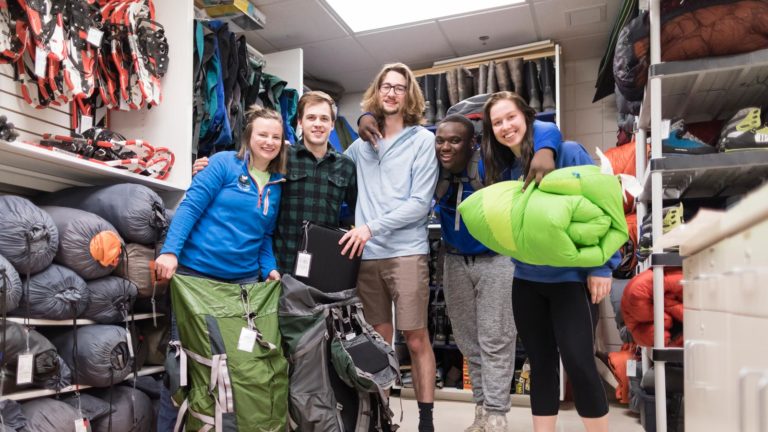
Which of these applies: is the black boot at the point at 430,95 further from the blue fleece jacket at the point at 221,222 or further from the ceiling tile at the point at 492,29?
the blue fleece jacket at the point at 221,222

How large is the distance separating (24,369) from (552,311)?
5.94 ft

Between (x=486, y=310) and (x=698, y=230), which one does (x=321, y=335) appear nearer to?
(x=486, y=310)

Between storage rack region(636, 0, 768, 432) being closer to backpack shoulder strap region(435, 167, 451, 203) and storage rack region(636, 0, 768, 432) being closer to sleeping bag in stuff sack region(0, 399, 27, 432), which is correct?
backpack shoulder strap region(435, 167, 451, 203)

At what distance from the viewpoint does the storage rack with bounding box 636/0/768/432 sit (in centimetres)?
221

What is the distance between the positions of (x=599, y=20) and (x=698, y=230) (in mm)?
3606

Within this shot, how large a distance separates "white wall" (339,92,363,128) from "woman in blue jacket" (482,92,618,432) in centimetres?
317

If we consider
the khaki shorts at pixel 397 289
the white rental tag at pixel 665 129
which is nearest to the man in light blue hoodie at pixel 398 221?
the khaki shorts at pixel 397 289

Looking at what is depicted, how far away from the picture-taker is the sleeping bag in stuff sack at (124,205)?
7.61 feet

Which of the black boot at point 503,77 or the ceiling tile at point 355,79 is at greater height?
the ceiling tile at point 355,79

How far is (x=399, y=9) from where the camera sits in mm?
3766

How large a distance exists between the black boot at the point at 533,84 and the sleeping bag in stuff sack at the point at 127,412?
3.14 m

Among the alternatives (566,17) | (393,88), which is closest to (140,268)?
(393,88)

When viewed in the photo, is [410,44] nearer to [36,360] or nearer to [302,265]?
[302,265]

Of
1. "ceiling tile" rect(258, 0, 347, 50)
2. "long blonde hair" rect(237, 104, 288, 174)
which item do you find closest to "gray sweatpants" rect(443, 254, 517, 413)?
"long blonde hair" rect(237, 104, 288, 174)
